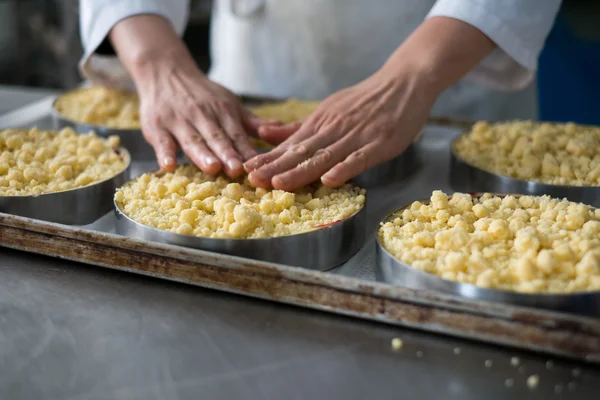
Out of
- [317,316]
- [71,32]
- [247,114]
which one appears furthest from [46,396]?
[71,32]

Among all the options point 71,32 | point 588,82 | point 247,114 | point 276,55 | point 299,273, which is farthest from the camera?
point 71,32

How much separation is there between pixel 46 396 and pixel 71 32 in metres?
3.87

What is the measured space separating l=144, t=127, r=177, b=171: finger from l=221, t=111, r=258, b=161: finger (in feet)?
0.39

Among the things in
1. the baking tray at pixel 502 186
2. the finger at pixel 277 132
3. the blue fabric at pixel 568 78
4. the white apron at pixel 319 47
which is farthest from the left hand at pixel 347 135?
the blue fabric at pixel 568 78

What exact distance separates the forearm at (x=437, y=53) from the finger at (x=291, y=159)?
22 cm

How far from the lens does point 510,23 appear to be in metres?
1.49

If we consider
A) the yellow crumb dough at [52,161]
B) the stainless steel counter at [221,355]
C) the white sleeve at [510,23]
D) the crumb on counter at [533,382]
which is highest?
the white sleeve at [510,23]

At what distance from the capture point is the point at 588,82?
7.39 feet

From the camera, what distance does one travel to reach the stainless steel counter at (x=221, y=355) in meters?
0.85

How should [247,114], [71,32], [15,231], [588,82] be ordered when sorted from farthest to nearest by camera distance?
[71,32], [588,82], [247,114], [15,231]

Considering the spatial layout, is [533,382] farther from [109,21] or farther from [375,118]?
[109,21]

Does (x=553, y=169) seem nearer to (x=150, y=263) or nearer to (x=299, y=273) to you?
(x=299, y=273)

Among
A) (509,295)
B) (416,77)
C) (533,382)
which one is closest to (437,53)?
(416,77)

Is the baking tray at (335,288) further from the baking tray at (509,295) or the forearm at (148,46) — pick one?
the forearm at (148,46)
